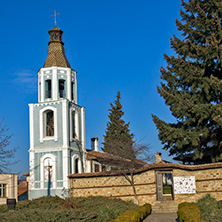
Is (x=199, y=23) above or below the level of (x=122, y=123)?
above

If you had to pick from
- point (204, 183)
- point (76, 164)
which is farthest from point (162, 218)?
point (76, 164)

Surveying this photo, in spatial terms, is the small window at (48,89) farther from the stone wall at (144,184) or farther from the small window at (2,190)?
the small window at (2,190)

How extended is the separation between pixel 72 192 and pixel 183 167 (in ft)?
27.6

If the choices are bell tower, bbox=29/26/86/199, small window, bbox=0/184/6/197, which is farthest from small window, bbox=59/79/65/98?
small window, bbox=0/184/6/197

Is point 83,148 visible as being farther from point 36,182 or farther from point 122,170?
point 122,170

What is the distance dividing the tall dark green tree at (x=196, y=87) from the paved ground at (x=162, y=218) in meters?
5.03

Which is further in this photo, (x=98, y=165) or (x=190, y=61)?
(x=98, y=165)

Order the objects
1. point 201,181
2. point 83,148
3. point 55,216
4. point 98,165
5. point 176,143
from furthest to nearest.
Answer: point 98,165 → point 83,148 → point 176,143 → point 201,181 → point 55,216

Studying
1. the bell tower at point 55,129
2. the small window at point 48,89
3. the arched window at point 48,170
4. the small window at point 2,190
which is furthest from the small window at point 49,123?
the small window at point 2,190

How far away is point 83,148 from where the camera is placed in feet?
106

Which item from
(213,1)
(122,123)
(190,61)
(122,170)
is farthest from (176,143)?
(122,123)

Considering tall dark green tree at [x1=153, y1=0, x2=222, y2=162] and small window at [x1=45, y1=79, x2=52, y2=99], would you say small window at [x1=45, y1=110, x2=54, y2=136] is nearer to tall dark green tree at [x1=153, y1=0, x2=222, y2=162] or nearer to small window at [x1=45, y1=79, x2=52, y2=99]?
small window at [x1=45, y1=79, x2=52, y2=99]

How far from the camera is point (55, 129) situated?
30.5 metres

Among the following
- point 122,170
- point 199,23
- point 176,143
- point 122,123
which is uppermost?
point 199,23
